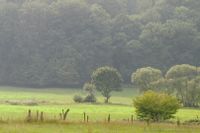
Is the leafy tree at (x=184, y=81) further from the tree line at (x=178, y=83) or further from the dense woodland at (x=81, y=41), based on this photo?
the dense woodland at (x=81, y=41)

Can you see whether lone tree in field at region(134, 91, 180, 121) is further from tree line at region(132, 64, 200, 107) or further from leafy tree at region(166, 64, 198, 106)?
leafy tree at region(166, 64, 198, 106)

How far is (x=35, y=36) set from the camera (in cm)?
15438

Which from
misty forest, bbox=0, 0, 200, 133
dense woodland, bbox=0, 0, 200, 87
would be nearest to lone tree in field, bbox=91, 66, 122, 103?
misty forest, bbox=0, 0, 200, 133

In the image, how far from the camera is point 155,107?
55.7m

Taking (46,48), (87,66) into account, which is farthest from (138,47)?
(46,48)

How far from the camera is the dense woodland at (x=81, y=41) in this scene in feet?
468

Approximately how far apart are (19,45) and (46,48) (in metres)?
8.13

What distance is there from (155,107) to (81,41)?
9739cm

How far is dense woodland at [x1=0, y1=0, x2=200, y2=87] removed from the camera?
143 metres

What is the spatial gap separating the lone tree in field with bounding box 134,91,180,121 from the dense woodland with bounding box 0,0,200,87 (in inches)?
3201

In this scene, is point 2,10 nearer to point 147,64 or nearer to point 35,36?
point 35,36

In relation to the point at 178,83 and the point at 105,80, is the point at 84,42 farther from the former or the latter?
the point at 178,83

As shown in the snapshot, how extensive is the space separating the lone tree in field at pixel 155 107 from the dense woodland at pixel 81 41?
267ft

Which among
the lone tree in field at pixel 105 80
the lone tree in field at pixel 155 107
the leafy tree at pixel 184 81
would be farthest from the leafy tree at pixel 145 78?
the lone tree in field at pixel 155 107
